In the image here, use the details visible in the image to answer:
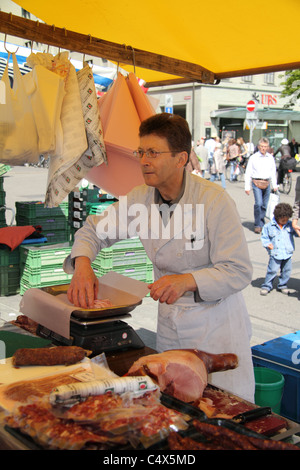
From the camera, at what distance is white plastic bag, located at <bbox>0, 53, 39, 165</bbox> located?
2762 mm

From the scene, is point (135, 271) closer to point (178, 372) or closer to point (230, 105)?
point (178, 372)

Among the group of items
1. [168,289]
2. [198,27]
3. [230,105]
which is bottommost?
[168,289]

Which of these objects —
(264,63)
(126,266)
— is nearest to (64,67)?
(264,63)

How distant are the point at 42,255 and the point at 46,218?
1328 mm

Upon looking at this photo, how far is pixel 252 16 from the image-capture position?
2895mm

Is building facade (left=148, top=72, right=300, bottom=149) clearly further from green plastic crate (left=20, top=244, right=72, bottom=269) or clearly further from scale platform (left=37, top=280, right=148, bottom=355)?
scale platform (left=37, top=280, right=148, bottom=355)

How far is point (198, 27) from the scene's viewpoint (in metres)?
3.13

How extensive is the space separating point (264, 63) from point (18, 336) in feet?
8.48

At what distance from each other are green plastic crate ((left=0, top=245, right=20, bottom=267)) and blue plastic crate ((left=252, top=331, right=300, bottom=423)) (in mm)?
3941

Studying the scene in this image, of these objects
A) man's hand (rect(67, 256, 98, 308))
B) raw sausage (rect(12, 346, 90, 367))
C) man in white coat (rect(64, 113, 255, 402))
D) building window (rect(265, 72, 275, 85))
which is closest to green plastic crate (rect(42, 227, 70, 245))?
man in white coat (rect(64, 113, 255, 402))

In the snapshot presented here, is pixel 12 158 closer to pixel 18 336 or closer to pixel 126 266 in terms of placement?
pixel 18 336

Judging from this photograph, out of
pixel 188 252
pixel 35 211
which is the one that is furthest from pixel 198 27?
pixel 35 211

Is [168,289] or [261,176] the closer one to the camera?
[168,289]

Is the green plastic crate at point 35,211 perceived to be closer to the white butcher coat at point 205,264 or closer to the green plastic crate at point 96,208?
the green plastic crate at point 96,208
